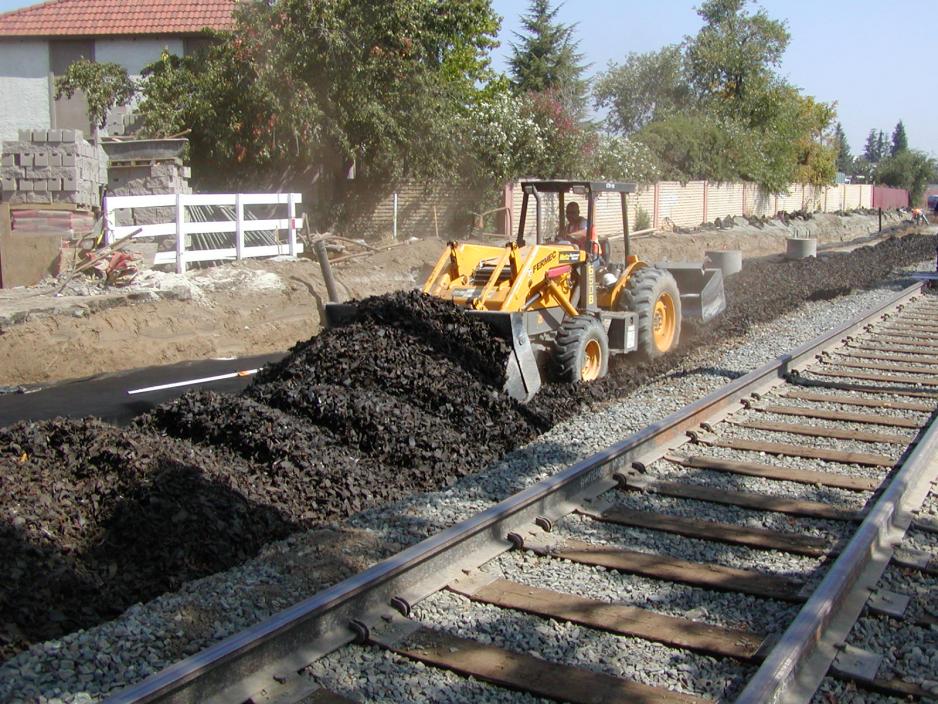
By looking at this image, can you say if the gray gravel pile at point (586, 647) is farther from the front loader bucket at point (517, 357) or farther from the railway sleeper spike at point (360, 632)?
the front loader bucket at point (517, 357)

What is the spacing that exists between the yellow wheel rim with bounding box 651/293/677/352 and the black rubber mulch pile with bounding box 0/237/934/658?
5.62 feet

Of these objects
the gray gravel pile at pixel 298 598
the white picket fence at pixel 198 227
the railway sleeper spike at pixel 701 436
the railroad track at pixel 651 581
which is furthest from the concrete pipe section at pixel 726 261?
the railway sleeper spike at pixel 701 436

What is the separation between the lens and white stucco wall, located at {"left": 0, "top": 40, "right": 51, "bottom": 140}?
30406mm

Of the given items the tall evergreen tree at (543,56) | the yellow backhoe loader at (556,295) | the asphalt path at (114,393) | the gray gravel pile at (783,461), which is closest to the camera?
the gray gravel pile at (783,461)

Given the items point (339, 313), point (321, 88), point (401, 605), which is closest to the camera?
point (401, 605)

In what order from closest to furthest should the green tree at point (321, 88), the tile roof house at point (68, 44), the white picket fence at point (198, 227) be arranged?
1. the white picket fence at point (198, 227)
2. the green tree at point (321, 88)
3. the tile roof house at point (68, 44)

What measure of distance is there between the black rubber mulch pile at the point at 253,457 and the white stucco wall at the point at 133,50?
2288 cm

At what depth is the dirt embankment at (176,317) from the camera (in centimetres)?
1349

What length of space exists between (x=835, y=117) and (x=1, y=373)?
7140 cm

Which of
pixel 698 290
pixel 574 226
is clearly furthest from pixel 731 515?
pixel 698 290

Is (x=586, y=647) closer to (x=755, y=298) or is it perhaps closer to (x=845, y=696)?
(x=845, y=696)

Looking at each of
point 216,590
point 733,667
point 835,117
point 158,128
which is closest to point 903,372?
point 733,667

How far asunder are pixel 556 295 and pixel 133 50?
78.1ft

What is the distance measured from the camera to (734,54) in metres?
65.2
